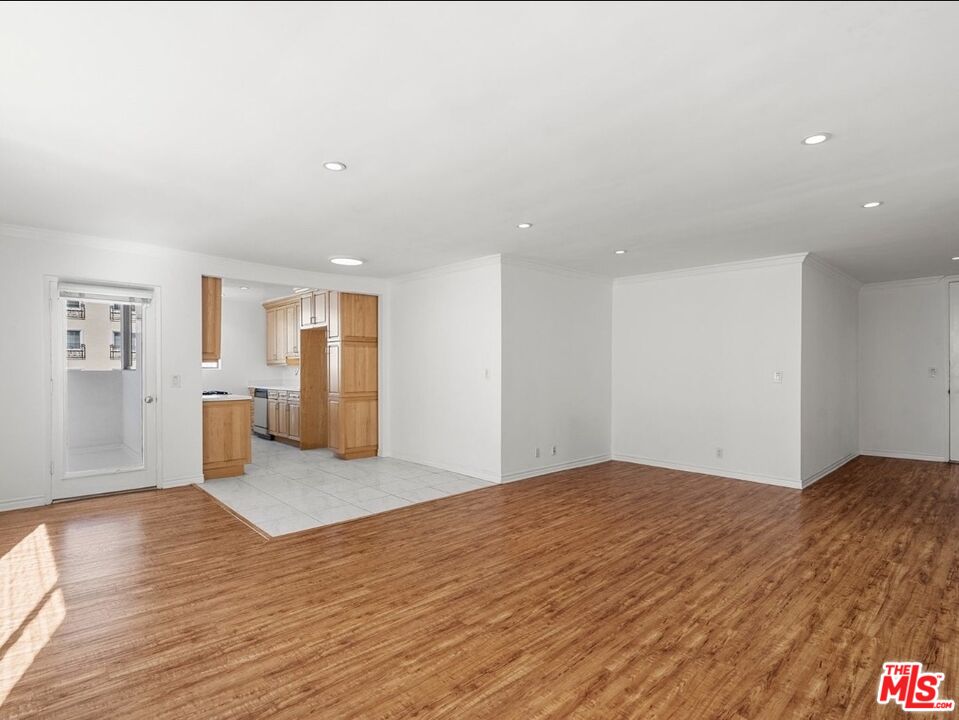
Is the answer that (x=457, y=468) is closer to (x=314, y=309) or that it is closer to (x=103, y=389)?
(x=314, y=309)

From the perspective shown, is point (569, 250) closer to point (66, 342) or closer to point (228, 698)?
point (228, 698)

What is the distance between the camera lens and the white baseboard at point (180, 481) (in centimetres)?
540

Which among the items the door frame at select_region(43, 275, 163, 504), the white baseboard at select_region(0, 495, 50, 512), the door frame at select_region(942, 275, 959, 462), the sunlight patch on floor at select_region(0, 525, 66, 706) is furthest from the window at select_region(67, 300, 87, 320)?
the door frame at select_region(942, 275, 959, 462)

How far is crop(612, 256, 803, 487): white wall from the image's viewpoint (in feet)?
18.2

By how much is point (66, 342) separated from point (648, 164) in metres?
5.38

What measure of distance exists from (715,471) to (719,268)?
2405 mm

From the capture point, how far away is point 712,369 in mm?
6168

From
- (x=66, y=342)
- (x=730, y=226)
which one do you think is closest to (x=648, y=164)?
(x=730, y=226)

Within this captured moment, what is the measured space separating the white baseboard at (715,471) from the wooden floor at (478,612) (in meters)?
0.85

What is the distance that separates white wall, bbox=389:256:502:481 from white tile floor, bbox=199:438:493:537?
30 centimetres

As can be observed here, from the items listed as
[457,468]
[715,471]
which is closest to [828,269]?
[715,471]

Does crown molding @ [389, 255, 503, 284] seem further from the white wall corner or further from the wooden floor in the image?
the white wall corner

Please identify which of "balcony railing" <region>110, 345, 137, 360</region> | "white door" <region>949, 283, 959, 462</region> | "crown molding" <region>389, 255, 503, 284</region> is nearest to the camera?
"balcony railing" <region>110, 345, 137, 360</region>

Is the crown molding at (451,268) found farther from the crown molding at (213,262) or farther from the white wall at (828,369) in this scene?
the white wall at (828,369)
